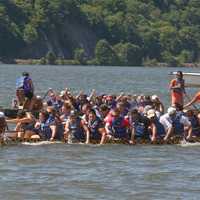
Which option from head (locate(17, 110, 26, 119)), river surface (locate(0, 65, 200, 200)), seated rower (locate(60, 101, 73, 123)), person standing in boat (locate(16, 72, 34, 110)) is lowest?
river surface (locate(0, 65, 200, 200))

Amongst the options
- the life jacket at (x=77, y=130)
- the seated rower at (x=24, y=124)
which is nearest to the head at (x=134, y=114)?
the life jacket at (x=77, y=130)

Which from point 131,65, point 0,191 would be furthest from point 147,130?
point 131,65

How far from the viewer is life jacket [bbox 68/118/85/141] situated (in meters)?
27.7

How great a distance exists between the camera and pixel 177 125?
28438 mm

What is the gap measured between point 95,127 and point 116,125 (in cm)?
55

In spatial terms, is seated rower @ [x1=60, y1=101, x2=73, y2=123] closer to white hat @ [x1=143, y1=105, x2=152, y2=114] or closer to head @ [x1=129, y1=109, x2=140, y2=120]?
head @ [x1=129, y1=109, x2=140, y2=120]

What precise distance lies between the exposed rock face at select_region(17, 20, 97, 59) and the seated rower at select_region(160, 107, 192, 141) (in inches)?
5387

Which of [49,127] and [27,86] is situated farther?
[27,86]

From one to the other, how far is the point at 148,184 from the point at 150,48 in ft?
550

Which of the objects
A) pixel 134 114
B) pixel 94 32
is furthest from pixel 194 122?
A: pixel 94 32

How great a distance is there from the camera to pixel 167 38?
195m

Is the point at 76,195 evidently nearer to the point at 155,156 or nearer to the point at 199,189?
the point at 199,189

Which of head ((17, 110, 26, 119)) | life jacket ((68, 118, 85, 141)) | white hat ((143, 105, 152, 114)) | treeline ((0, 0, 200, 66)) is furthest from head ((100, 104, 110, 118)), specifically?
treeline ((0, 0, 200, 66))

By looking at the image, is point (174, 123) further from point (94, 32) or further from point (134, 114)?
point (94, 32)
